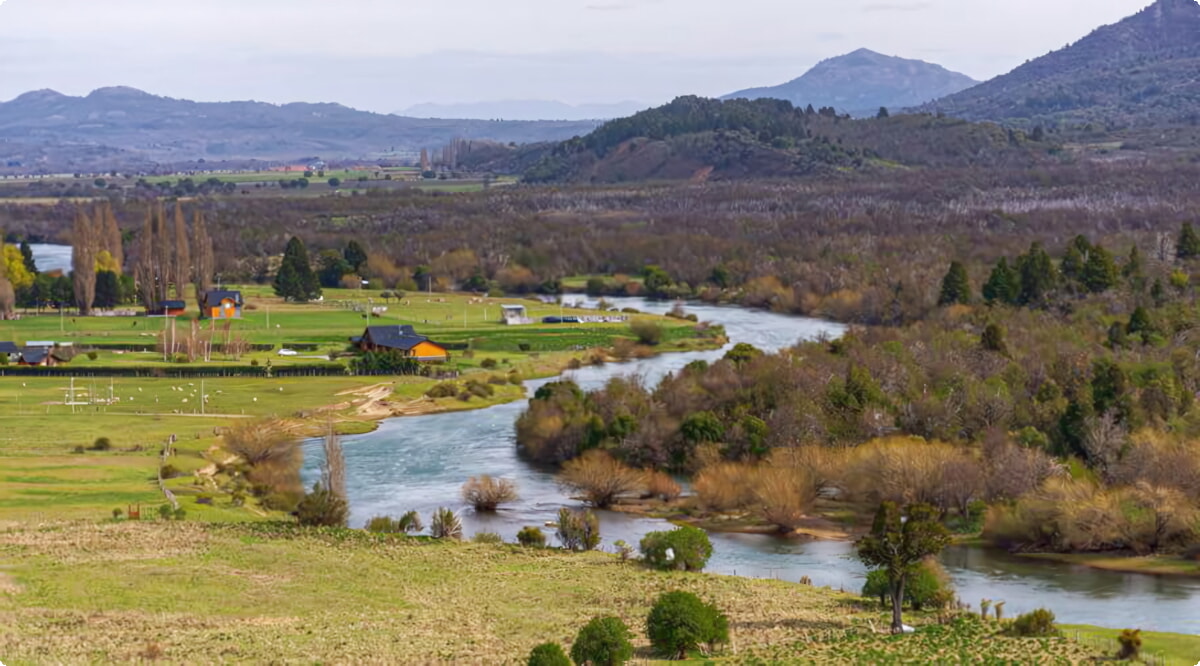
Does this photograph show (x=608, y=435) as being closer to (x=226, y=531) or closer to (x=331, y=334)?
(x=226, y=531)

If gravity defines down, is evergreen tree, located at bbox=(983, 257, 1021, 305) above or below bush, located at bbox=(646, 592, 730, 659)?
above

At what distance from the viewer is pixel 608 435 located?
2189 inches

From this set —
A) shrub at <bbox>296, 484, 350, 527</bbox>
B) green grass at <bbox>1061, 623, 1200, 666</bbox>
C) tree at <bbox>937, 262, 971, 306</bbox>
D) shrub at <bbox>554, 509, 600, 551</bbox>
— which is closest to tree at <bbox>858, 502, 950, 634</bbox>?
green grass at <bbox>1061, 623, 1200, 666</bbox>

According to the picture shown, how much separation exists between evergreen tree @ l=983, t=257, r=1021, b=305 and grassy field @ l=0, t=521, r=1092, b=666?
40002 millimetres

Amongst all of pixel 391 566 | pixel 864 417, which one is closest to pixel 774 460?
pixel 864 417

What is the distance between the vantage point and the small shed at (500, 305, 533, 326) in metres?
86.4

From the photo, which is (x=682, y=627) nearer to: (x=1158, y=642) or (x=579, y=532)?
(x=1158, y=642)

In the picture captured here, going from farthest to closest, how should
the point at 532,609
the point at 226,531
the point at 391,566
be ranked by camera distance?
the point at 226,531 < the point at 391,566 < the point at 532,609

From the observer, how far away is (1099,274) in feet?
253

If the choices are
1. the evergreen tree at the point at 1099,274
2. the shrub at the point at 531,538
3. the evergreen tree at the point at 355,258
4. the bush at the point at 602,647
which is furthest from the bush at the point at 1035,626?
the evergreen tree at the point at 355,258

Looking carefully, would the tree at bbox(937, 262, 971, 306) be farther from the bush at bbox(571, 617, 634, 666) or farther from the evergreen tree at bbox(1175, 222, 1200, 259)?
the bush at bbox(571, 617, 634, 666)

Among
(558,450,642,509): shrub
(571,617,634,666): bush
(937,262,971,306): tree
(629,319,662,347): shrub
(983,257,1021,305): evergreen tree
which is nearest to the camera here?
(571,617,634,666): bush

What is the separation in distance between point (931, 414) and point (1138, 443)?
7.12 m

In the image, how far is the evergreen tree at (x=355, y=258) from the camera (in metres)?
107
